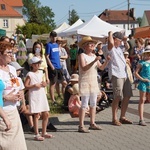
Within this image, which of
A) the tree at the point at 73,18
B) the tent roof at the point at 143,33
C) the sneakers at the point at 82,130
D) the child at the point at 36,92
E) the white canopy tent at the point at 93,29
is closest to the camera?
the child at the point at 36,92

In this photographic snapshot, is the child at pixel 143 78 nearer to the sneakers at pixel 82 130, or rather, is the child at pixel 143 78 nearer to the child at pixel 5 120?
the sneakers at pixel 82 130

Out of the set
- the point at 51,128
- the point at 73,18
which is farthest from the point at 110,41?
the point at 73,18

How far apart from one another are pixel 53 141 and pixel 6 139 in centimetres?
260

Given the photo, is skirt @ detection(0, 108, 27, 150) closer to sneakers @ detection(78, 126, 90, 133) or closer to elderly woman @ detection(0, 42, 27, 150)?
elderly woman @ detection(0, 42, 27, 150)

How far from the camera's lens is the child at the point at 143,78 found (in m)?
8.53

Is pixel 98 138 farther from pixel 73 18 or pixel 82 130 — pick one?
pixel 73 18

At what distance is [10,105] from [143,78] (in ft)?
13.8

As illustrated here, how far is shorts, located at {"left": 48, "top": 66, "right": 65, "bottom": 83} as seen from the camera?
11.3 metres

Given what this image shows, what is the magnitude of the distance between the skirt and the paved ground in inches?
80.8

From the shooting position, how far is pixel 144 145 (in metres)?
7.05

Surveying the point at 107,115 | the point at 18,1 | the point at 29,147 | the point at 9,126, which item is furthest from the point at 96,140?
the point at 18,1

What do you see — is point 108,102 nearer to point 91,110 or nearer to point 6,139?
point 91,110

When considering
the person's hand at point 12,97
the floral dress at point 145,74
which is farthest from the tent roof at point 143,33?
the person's hand at point 12,97

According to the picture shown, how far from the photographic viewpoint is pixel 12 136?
15.9ft
